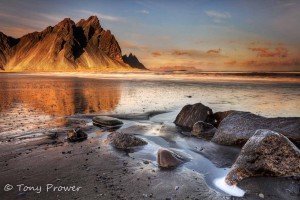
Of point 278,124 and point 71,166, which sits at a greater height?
point 278,124

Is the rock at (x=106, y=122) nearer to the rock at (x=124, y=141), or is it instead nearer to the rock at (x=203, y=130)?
the rock at (x=124, y=141)

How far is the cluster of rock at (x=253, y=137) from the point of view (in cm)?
789

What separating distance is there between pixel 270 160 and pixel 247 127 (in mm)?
3290

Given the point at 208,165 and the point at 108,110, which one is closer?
the point at 208,165

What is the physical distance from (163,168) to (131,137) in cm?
275

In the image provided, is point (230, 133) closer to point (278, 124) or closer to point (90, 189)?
point (278, 124)

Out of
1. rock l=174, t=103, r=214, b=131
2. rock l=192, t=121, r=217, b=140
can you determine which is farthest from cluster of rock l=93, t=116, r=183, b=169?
rock l=174, t=103, r=214, b=131

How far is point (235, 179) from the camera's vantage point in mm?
7605

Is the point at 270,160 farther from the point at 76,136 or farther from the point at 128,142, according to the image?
the point at 76,136

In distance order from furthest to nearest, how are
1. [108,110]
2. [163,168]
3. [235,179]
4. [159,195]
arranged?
[108,110] < [163,168] < [235,179] < [159,195]

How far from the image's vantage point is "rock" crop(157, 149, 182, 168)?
872 centimetres

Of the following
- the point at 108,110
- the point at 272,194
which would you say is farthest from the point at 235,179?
the point at 108,110

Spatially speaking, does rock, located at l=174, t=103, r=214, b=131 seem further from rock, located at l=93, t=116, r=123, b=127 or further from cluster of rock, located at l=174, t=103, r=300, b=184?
rock, located at l=93, t=116, r=123, b=127

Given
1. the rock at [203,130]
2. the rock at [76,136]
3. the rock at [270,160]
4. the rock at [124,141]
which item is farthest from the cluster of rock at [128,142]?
the rock at [203,130]
